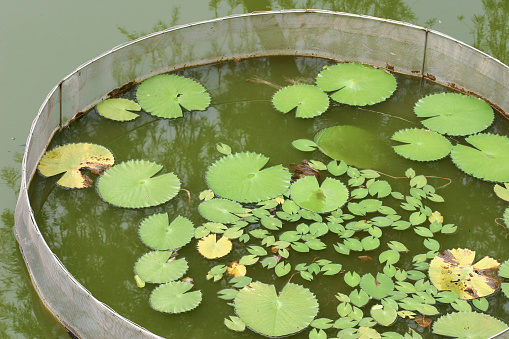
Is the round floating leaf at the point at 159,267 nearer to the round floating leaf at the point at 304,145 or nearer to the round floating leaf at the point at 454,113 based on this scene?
the round floating leaf at the point at 304,145

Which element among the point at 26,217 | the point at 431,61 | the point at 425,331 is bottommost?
the point at 425,331

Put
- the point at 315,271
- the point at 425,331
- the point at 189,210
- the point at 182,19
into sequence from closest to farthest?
the point at 425,331
the point at 315,271
the point at 189,210
the point at 182,19

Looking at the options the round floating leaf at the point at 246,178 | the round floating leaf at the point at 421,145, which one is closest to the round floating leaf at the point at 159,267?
the round floating leaf at the point at 246,178

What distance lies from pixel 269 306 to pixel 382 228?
26.2 inches

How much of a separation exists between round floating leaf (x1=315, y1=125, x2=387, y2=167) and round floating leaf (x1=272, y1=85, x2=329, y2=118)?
5.5 inches

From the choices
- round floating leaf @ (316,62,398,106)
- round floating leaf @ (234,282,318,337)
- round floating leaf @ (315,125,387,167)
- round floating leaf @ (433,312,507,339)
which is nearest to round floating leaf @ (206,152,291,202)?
round floating leaf @ (315,125,387,167)

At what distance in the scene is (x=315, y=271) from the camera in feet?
10.2

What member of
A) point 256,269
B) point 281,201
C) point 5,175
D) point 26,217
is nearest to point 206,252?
point 256,269

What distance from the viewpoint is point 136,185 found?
346cm

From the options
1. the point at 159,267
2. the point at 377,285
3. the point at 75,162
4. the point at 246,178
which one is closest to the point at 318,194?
the point at 246,178

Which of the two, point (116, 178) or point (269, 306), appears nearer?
point (269, 306)

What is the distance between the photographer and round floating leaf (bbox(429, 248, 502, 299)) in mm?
3047

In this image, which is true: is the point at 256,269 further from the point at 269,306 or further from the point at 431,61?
the point at 431,61

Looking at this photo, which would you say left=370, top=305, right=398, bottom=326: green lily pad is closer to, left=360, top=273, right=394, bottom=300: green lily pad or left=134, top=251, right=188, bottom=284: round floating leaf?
left=360, top=273, right=394, bottom=300: green lily pad
